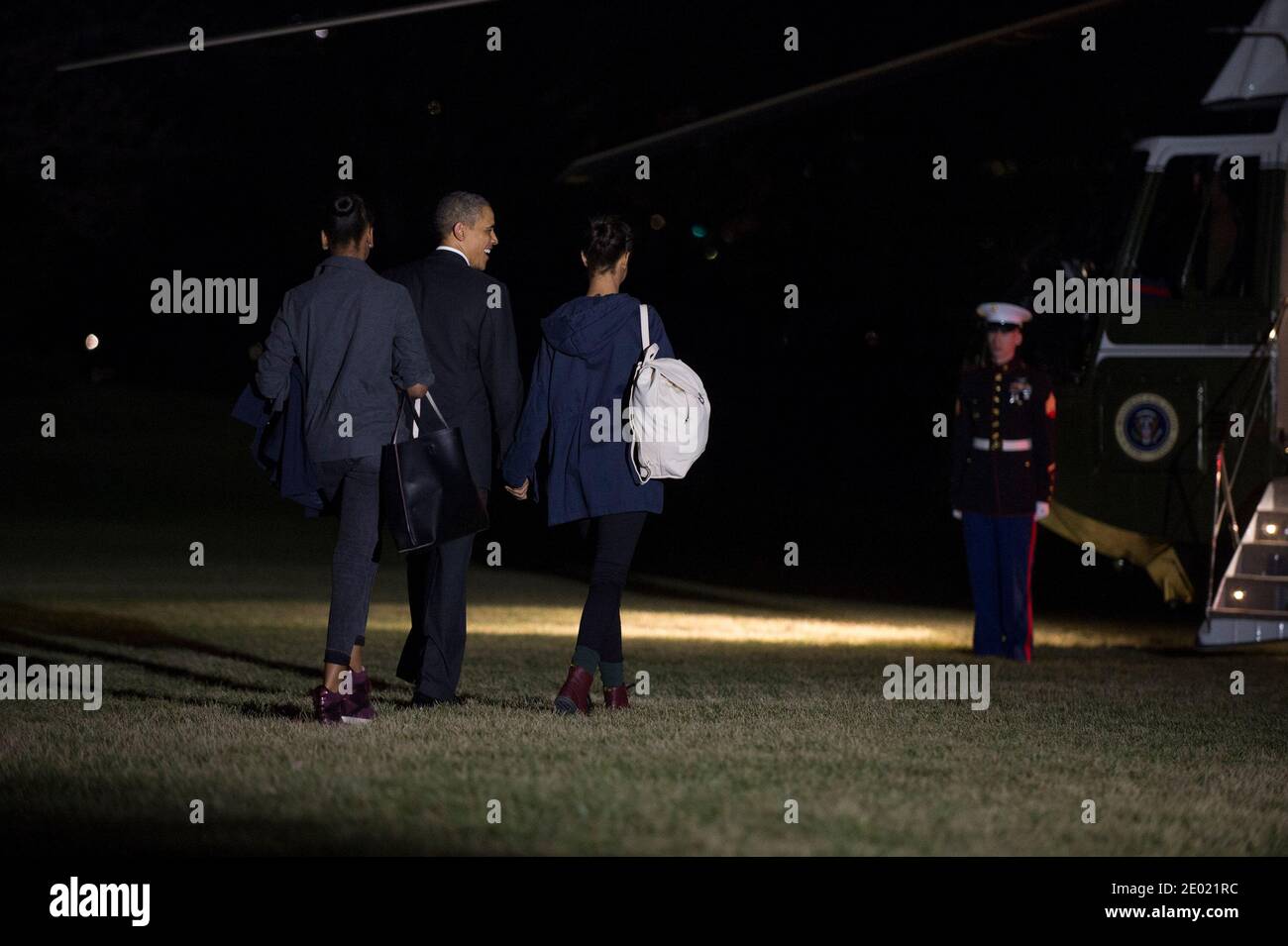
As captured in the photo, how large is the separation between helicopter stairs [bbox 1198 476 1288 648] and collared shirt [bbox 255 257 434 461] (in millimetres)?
5842

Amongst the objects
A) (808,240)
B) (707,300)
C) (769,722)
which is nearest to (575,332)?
(769,722)

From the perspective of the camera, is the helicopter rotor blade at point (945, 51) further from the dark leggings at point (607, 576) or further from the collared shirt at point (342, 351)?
the collared shirt at point (342, 351)

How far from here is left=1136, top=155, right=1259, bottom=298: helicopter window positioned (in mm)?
12125

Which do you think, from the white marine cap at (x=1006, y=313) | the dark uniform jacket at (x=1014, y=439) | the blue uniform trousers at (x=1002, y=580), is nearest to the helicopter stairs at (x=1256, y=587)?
the blue uniform trousers at (x=1002, y=580)

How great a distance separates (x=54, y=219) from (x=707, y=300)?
50.2 feet

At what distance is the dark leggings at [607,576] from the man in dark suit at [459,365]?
1.67ft

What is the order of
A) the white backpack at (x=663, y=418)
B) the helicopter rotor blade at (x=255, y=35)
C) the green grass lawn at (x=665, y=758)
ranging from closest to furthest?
1. the green grass lawn at (x=665, y=758)
2. the white backpack at (x=663, y=418)
3. the helicopter rotor blade at (x=255, y=35)

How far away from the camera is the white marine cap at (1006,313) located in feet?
37.3

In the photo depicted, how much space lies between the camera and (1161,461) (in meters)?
12.4

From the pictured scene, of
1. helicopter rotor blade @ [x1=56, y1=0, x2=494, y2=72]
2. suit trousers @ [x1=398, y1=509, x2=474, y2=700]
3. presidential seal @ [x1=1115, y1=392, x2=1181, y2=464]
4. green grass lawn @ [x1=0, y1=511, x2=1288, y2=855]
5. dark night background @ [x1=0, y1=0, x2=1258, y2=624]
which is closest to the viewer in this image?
green grass lawn @ [x1=0, y1=511, x2=1288, y2=855]

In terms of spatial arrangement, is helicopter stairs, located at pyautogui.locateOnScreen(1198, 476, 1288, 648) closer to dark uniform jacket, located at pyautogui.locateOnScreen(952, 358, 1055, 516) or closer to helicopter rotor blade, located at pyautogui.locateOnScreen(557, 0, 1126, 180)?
dark uniform jacket, located at pyautogui.locateOnScreen(952, 358, 1055, 516)

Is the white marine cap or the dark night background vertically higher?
the dark night background

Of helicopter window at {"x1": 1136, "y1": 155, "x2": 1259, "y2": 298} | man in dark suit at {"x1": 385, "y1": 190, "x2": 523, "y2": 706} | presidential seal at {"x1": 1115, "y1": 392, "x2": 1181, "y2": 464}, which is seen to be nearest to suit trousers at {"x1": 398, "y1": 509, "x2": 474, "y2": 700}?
man in dark suit at {"x1": 385, "y1": 190, "x2": 523, "y2": 706}

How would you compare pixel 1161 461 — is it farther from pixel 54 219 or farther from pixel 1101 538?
pixel 54 219
